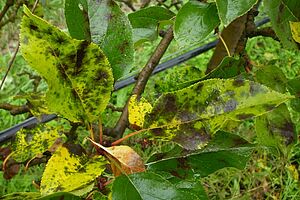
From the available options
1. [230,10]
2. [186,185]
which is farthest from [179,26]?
[186,185]

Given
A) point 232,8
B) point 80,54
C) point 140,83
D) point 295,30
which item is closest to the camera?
point 80,54


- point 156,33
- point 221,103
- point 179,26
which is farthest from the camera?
point 156,33

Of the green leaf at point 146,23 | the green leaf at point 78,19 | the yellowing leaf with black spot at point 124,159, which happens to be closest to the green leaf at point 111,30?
the green leaf at point 78,19

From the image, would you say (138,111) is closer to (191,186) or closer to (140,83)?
(191,186)

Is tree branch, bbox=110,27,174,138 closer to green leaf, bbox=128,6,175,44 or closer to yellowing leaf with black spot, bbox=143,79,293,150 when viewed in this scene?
green leaf, bbox=128,6,175,44

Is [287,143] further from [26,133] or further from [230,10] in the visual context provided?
[26,133]

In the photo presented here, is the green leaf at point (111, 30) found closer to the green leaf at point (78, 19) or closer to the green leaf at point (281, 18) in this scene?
the green leaf at point (78, 19)

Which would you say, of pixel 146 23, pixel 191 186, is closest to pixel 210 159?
pixel 191 186

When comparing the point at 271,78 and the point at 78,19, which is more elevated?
the point at 78,19
